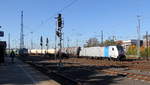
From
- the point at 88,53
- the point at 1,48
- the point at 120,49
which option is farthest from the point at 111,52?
the point at 1,48

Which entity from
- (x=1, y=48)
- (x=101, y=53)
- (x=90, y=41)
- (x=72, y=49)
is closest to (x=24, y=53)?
(x=72, y=49)

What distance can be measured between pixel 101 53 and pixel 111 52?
7.10m

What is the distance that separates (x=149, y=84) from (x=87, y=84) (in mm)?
3733

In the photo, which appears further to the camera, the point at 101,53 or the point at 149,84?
the point at 101,53

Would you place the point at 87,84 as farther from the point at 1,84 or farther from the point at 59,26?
the point at 59,26

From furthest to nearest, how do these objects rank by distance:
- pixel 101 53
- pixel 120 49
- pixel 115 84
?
1. pixel 101 53
2. pixel 120 49
3. pixel 115 84

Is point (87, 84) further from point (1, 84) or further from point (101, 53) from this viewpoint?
point (101, 53)

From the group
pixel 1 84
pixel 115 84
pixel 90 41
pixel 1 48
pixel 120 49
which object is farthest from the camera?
pixel 90 41

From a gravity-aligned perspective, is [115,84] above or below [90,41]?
below

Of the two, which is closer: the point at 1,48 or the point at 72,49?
the point at 1,48

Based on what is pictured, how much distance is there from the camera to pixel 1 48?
41844mm

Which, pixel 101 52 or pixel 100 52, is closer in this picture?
pixel 101 52

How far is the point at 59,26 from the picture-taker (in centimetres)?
2892

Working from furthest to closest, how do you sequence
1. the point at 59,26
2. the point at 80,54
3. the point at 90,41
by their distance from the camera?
the point at 90,41 < the point at 80,54 < the point at 59,26
